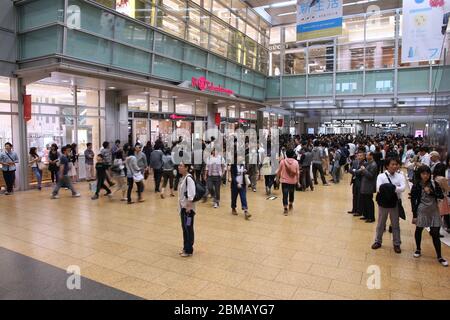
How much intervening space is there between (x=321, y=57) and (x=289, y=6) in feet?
13.3

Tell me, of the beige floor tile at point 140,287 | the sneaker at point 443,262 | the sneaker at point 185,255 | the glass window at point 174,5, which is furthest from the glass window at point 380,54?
the beige floor tile at point 140,287

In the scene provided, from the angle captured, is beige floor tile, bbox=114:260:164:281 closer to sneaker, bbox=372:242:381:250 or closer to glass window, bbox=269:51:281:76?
sneaker, bbox=372:242:381:250

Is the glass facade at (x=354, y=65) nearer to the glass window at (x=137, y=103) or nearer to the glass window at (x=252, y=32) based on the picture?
the glass window at (x=252, y=32)

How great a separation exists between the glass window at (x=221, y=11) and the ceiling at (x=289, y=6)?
2815 millimetres

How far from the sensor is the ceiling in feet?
70.1

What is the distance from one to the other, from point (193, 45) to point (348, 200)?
10496 mm

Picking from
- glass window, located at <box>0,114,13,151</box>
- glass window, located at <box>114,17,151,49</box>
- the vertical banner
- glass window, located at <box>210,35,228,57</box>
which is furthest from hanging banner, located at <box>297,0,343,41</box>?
glass window, located at <box>0,114,13,151</box>

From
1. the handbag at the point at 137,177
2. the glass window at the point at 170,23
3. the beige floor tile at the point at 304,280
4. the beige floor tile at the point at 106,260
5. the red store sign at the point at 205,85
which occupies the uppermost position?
the glass window at the point at 170,23

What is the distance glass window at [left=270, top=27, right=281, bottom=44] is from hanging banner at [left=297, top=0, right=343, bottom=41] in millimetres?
12198

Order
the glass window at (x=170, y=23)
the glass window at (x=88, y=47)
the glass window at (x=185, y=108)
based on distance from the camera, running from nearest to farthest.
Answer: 1. the glass window at (x=88, y=47)
2. the glass window at (x=170, y=23)
3. the glass window at (x=185, y=108)

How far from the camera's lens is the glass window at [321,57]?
21969 mm

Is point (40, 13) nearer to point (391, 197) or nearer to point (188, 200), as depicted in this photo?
point (188, 200)

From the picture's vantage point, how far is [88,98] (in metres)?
13.7

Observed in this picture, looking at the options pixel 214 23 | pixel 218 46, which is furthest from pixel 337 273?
pixel 214 23
